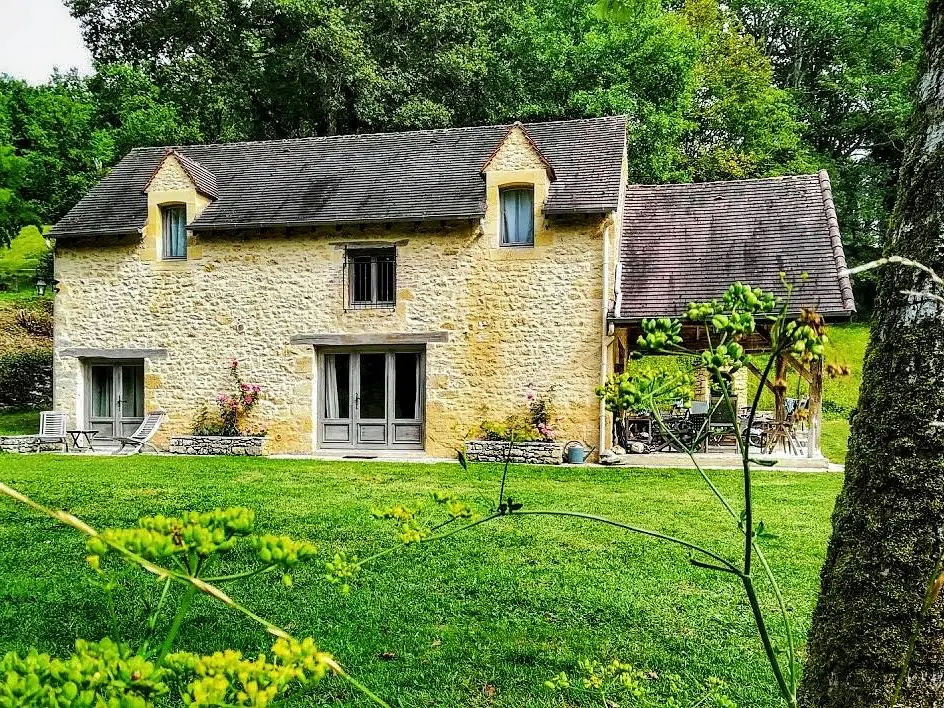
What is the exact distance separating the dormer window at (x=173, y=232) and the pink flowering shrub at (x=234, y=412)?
303cm

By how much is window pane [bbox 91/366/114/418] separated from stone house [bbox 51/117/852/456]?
0.05m

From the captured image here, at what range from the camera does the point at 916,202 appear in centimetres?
197

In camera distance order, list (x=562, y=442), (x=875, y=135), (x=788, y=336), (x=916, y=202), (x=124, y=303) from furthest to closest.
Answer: (x=875, y=135)
(x=124, y=303)
(x=562, y=442)
(x=916, y=202)
(x=788, y=336)

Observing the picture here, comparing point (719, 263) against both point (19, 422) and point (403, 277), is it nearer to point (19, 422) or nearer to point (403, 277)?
point (403, 277)

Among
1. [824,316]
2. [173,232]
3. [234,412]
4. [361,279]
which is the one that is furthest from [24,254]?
[824,316]

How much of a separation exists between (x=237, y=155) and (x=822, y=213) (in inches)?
551

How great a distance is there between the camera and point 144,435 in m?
15.6

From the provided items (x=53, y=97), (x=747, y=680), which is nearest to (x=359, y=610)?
(x=747, y=680)

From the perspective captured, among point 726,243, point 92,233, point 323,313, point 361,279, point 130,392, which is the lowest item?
point 130,392

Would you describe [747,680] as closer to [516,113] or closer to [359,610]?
[359,610]

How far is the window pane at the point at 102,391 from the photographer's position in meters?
16.8

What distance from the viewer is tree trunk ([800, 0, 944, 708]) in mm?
1799

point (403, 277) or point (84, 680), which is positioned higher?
point (403, 277)

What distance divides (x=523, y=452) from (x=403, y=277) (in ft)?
14.8
